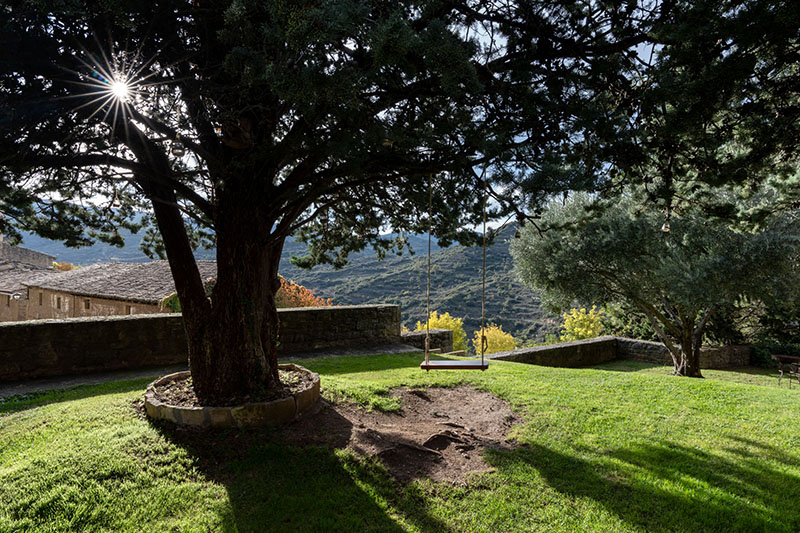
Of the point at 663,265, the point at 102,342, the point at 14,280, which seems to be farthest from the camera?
the point at 14,280

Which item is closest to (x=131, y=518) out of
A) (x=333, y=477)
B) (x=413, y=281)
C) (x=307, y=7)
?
(x=333, y=477)

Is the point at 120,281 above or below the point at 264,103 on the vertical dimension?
below

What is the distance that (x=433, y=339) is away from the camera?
12516 millimetres

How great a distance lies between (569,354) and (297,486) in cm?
1116

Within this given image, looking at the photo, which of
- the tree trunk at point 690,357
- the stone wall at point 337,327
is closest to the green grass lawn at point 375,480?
the stone wall at point 337,327

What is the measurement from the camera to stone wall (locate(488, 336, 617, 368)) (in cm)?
1155

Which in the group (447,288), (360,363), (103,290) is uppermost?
(447,288)

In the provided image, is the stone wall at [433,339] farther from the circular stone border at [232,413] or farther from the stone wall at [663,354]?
the circular stone border at [232,413]

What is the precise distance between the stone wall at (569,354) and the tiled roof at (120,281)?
434 inches

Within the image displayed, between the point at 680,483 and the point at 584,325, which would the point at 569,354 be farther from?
the point at 584,325

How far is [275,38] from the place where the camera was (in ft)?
10.2

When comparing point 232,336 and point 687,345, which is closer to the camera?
point 232,336

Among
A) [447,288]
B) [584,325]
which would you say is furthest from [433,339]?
[447,288]

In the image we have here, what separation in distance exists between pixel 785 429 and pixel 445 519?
16.5 feet
